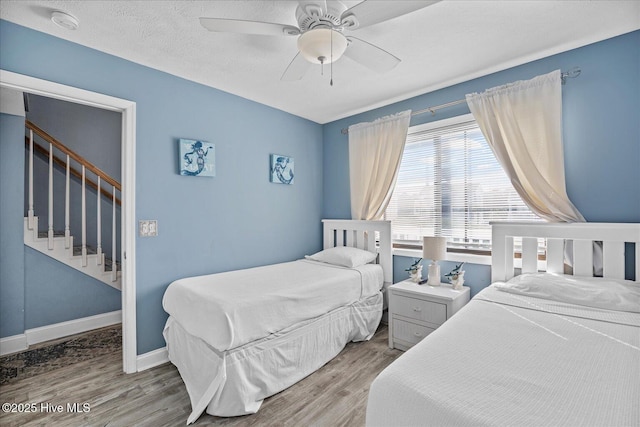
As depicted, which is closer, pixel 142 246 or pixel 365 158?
pixel 142 246

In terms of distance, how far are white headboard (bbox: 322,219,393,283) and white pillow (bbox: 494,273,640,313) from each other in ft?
4.17

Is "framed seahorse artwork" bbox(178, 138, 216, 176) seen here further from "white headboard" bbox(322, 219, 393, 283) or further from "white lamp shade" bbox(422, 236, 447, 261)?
"white lamp shade" bbox(422, 236, 447, 261)

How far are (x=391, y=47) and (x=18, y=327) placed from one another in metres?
4.21

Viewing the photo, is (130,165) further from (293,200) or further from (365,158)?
(365,158)

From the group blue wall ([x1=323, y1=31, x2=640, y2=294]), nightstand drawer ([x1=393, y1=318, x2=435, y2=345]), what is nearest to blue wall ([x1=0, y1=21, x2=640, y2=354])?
blue wall ([x1=323, y1=31, x2=640, y2=294])

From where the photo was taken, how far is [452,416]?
2.77 ft

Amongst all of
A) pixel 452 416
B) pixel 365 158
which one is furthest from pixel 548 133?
pixel 452 416

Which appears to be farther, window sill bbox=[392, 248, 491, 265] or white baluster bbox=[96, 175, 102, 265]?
white baluster bbox=[96, 175, 102, 265]

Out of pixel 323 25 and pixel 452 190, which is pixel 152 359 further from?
pixel 452 190

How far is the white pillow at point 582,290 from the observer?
1.66m

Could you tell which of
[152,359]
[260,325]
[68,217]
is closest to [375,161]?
[260,325]

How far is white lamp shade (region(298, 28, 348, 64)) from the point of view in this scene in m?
1.62

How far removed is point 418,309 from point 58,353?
3364 mm

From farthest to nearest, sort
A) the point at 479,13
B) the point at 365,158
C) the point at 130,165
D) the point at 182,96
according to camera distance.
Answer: the point at 365,158
the point at 182,96
the point at 130,165
the point at 479,13
